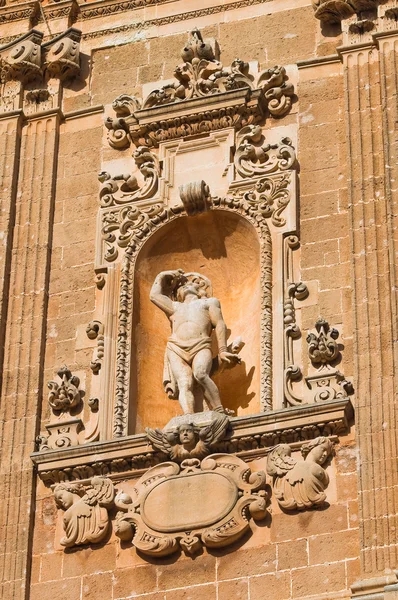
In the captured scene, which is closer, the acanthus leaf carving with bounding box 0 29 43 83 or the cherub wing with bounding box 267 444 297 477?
the cherub wing with bounding box 267 444 297 477

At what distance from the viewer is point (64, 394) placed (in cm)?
2041

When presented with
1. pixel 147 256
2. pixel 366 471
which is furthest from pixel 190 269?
pixel 366 471

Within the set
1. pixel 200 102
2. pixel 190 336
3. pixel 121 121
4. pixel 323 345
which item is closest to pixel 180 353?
pixel 190 336

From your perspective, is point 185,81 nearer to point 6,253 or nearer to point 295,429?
point 6,253

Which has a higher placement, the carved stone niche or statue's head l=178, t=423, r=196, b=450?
statue's head l=178, t=423, r=196, b=450

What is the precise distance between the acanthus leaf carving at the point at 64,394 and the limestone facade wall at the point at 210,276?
0.04 metres

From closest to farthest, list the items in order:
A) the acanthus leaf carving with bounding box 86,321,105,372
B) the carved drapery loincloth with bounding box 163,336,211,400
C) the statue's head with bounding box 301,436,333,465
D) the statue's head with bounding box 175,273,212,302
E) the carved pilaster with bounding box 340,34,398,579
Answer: the carved pilaster with bounding box 340,34,398,579 < the statue's head with bounding box 301,436,333,465 < the carved drapery loincloth with bounding box 163,336,211,400 < the acanthus leaf carving with bounding box 86,321,105,372 < the statue's head with bounding box 175,273,212,302

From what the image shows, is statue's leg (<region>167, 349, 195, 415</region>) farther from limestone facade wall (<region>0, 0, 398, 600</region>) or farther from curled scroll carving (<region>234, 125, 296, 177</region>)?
curled scroll carving (<region>234, 125, 296, 177</region>)

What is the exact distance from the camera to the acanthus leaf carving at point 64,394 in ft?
66.9

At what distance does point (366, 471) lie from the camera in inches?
744

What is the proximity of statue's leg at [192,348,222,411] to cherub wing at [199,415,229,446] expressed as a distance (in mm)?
388

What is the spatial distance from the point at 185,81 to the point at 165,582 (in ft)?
18.0

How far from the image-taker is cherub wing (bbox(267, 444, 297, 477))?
19188 mm

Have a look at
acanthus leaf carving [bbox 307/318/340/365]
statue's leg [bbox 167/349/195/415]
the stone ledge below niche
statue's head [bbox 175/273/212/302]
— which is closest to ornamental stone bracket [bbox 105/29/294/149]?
statue's head [bbox 175/273/212/302]
